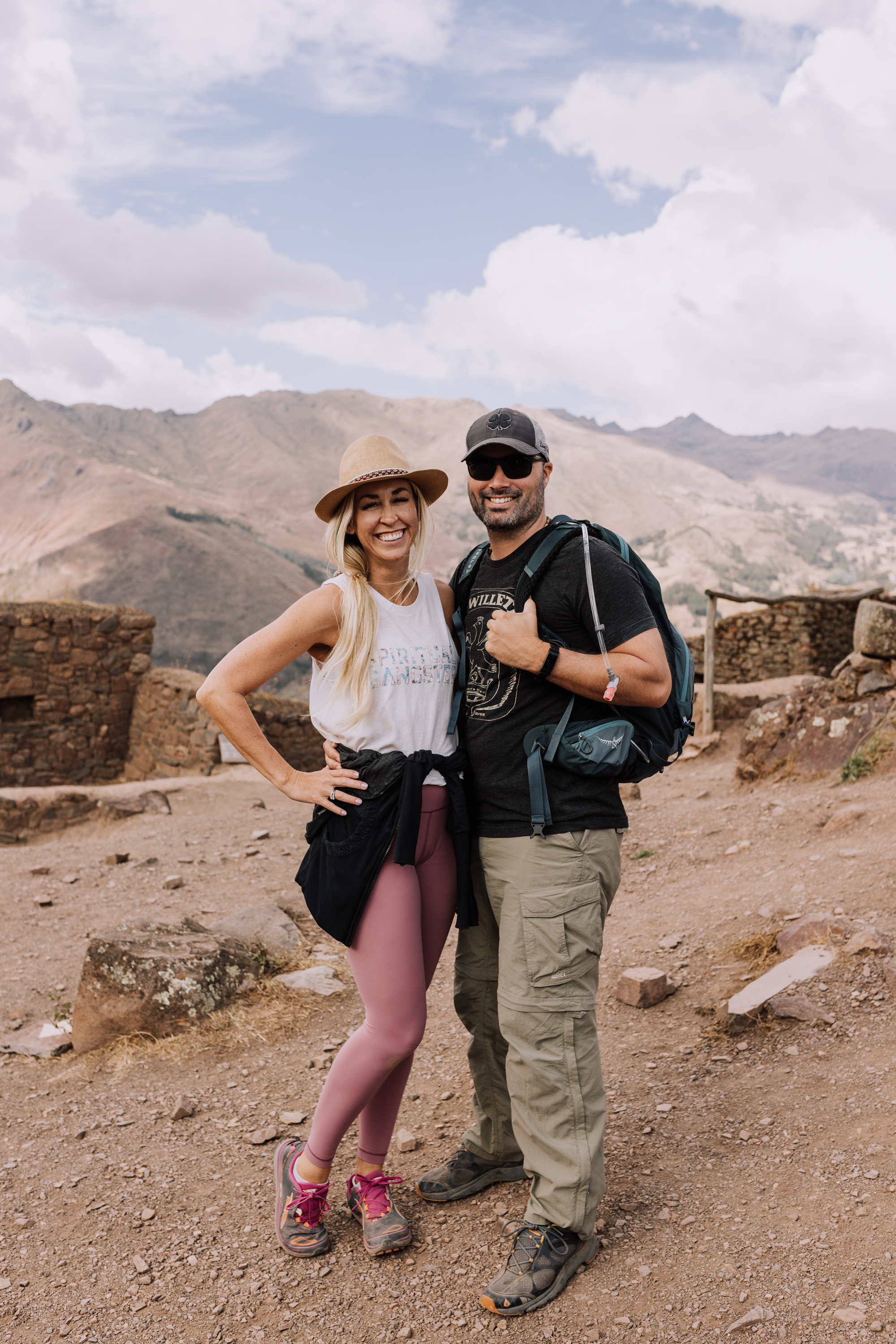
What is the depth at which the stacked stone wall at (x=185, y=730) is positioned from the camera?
985 centimetres

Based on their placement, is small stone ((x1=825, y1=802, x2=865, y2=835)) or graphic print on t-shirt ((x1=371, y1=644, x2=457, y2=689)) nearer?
graphic print on t-shirt ((x1=371, y1=644, x2=457, y2=689))

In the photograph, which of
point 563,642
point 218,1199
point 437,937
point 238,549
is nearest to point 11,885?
point 218,1199

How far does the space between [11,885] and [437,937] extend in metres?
4.51

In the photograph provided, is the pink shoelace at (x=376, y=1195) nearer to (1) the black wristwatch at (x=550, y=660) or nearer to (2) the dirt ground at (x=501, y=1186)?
(2) the dirt ground at (x=501, y=1186)

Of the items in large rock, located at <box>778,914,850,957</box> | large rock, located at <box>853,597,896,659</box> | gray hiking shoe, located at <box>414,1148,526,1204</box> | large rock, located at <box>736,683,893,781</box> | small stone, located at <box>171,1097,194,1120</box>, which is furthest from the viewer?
large rock, located at <box>853,597,896,659</box>

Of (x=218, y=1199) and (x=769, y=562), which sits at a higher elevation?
(x=769, y=562)

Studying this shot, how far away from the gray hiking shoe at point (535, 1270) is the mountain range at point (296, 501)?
518 cm

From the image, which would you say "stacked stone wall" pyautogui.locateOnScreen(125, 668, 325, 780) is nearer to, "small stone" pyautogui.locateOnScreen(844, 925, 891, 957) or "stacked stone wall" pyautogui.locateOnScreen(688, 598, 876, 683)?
"stacked stone wall" pyautogui.locateOnScreen(688, 598, 876, 683)

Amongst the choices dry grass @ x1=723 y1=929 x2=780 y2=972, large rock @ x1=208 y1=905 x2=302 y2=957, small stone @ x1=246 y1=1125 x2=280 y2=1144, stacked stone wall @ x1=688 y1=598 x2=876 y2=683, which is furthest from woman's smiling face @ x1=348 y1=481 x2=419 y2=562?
stacked stone wall @ x1=688 y1=598 x2=876 y2=683

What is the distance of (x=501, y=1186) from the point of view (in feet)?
8.38

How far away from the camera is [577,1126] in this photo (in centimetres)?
209

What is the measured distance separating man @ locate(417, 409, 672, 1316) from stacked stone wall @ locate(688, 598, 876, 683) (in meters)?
10.7

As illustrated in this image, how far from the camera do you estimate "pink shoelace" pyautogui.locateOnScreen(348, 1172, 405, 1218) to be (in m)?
2.34

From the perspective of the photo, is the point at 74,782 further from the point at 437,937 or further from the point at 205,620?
the point at 205,620
